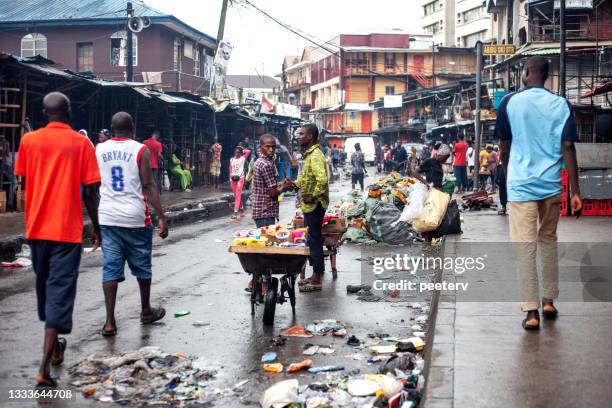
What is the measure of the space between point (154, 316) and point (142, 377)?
189 centimetres

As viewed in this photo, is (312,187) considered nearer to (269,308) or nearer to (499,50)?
(269,308)

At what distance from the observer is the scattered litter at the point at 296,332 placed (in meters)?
7.01

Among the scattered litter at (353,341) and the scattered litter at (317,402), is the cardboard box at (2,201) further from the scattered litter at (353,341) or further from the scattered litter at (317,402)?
the scattered litter at (317,402)

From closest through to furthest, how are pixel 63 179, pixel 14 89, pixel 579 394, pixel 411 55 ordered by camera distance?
1. pixel 579 394
2. pixel 63 179
3. pixel 14 89
4. pixel 411 55

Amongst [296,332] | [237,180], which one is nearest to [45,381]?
[296,332]

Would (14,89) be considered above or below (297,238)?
above

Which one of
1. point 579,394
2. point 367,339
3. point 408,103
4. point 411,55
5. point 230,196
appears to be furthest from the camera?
point 411,55

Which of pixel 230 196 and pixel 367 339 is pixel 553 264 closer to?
pixel 367 339

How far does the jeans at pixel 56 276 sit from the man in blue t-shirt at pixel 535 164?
352cm

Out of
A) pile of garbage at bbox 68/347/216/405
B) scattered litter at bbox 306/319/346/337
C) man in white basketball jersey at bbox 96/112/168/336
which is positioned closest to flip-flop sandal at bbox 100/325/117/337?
man in white basketball jersey at bbox 96/112/168/336

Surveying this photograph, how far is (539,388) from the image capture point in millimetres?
4512

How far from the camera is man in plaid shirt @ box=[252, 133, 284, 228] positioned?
905 cm

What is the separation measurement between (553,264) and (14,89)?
14.4 meters

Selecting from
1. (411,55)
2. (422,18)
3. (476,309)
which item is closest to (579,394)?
(476,309)
